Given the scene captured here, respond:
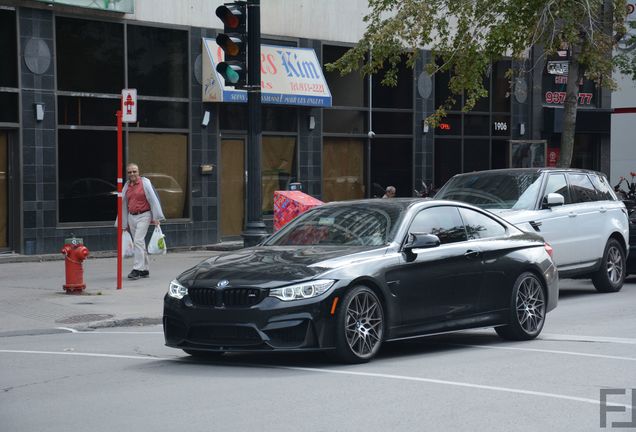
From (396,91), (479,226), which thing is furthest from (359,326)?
(396,91)

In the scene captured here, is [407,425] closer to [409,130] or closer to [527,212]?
[527,212]

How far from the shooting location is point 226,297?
964cm

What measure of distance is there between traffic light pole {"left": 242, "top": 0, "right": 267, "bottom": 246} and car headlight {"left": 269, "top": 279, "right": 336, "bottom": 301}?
7.34 metres

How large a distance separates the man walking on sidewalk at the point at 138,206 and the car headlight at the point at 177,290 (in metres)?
8.03

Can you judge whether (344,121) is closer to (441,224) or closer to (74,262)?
(74,262)

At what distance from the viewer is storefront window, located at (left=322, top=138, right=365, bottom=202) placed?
28.1 metres

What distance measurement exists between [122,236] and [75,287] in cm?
191

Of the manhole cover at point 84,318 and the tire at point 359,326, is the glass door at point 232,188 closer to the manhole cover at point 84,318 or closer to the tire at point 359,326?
the manhole cover at point 84,318

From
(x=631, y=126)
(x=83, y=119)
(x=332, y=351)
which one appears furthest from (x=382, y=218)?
(x=631, y=126)

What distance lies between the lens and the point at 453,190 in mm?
16828

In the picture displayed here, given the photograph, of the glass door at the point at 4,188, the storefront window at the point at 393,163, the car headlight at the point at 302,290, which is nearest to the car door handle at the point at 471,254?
the car headlight at the point at 302,290

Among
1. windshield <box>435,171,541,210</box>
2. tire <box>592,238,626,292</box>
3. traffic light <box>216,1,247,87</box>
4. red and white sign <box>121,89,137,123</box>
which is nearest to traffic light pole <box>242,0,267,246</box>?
traffic light <box>216,1,247,87</box>

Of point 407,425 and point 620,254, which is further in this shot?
point 620,254

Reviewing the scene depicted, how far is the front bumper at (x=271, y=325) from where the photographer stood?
31.0ft
